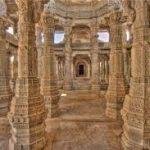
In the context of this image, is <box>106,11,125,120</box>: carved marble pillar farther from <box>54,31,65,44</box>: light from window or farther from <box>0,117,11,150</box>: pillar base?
<box>54,31,65,44</box>: light from window

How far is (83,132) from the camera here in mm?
7293

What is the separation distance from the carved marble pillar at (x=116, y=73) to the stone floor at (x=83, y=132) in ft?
2.25

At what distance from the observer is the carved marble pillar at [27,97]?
5.80 metres

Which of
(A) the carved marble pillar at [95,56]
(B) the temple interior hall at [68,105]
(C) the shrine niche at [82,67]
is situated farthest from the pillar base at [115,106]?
(C) the shrine niche at [82,67]

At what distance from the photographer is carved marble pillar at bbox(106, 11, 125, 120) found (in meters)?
9.26

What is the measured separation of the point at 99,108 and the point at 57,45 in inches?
427

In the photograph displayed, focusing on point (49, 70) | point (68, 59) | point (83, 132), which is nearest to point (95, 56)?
point (68, 59)

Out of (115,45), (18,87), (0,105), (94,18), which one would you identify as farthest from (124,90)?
(94,18)

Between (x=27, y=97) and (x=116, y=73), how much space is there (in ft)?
15.8

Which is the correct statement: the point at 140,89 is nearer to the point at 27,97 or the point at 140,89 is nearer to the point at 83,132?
the point at 83,132

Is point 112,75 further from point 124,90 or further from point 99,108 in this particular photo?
point 99,108

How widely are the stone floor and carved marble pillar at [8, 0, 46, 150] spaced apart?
2.21 ft

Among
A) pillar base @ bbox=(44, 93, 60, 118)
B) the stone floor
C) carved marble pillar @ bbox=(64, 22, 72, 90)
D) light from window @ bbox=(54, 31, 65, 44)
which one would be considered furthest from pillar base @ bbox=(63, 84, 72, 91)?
pillar base @ bbox=(44, 93, 60, 118)

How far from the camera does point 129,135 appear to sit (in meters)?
5.61
